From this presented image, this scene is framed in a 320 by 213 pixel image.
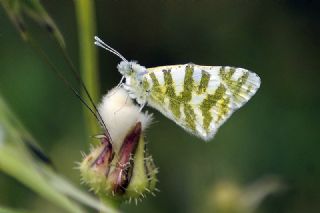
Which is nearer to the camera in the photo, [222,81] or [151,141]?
[222,81]

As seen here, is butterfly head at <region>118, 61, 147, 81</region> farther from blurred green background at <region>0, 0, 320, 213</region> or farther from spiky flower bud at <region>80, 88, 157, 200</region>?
blurred green background at <region>0, 0, 320, 213</region>

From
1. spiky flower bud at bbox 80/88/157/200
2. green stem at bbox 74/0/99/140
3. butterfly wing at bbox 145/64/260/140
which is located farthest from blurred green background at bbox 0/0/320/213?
spiky flower bud at bbox 80/88/157/200

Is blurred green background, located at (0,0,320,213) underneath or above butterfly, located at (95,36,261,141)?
above

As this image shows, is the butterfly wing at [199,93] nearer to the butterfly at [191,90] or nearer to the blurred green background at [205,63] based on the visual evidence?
the butterfly at [191,90]

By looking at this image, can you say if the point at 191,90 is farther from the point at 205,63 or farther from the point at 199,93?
the point at 205,63

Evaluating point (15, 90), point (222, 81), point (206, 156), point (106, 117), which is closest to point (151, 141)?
point (206, 156)

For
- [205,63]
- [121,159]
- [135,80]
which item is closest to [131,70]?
[135,80]

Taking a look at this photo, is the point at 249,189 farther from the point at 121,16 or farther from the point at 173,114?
the point at 121,16

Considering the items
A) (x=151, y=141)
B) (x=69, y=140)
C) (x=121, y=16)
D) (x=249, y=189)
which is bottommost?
(x=249, y=189)
